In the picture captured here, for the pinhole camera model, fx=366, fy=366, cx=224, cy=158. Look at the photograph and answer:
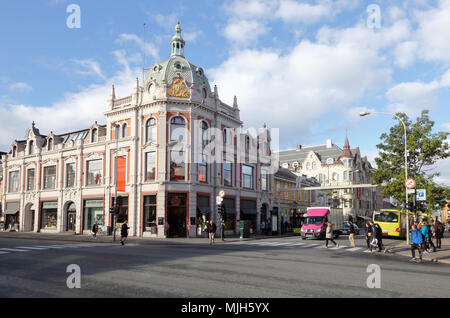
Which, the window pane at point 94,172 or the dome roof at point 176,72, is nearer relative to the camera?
the dome roof at point 176,72

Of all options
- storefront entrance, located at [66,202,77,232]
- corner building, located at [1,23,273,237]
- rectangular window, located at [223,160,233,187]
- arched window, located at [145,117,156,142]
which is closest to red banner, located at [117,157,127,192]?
corner building, located at [1,23,273,237]

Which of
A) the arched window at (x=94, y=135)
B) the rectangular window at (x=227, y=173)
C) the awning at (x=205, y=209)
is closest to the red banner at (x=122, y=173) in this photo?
the arched window at (x=94, y=135)

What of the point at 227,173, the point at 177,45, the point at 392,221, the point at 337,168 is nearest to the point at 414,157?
the point at 392,221

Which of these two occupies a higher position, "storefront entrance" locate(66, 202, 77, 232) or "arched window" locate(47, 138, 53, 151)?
"arched window" locate(47, 138, 53, 151)

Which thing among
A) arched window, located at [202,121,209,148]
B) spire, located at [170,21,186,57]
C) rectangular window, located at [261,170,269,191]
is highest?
spire, located at [170,21,186,57]

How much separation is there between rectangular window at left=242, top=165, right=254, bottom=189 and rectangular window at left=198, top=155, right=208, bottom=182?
7.36 m

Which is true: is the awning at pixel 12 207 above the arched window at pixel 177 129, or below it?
below

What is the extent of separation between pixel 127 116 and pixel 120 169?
18.0 feet

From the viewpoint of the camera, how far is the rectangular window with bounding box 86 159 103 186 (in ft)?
130

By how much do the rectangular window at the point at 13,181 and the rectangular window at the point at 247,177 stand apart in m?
30.6

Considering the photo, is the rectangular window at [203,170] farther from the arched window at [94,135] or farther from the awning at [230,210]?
the arched window at [94,135]

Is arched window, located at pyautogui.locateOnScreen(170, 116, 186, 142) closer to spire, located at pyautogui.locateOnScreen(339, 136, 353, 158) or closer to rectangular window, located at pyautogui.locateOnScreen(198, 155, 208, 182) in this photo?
rectangular window, located at pyautogui.locateOnScreen(198, 155, 208, 182)

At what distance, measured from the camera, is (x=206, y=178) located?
3700 centimetres

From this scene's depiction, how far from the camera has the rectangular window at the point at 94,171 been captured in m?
39.5
